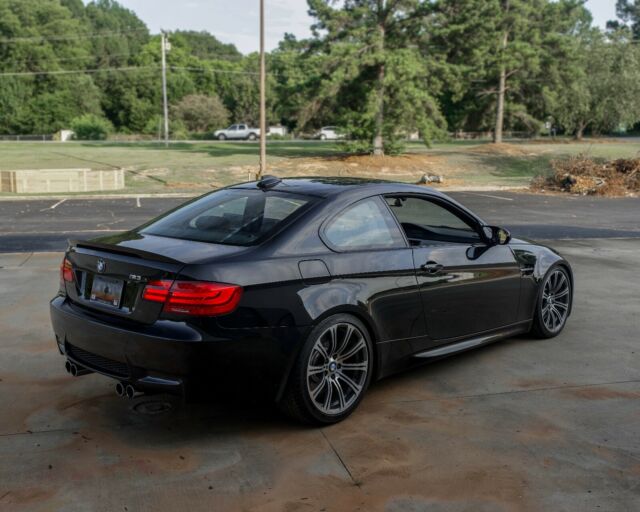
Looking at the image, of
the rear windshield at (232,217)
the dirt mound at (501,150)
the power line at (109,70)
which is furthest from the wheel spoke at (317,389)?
the power line at (109,70)

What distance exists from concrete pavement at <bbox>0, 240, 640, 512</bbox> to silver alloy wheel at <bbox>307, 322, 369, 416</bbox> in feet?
0.53

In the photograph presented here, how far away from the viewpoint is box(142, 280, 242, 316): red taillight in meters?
3.78

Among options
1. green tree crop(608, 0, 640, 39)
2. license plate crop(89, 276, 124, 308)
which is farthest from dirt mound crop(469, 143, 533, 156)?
green tree crop(608, 0, 640, 39)

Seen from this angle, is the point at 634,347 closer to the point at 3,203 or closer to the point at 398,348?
the point at 398,348

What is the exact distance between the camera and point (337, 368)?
170 inches

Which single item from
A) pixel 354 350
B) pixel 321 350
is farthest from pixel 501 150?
pixel 321 350

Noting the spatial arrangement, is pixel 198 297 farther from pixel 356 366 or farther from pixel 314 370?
pixel 356 366

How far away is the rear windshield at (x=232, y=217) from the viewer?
4317 mm

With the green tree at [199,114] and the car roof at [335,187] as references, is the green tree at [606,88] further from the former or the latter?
the car roof at [335,187]

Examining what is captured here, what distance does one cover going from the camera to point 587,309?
24.0 ft

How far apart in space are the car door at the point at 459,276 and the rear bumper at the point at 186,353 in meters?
1.29

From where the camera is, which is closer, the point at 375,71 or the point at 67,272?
the point at 67,272

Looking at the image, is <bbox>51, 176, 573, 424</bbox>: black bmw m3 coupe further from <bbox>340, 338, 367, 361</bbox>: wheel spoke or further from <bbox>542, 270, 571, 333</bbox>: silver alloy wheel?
<bbox>542, 270, 571, 333</bbox>: silver alloy wheel

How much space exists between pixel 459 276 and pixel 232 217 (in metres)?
1.70
